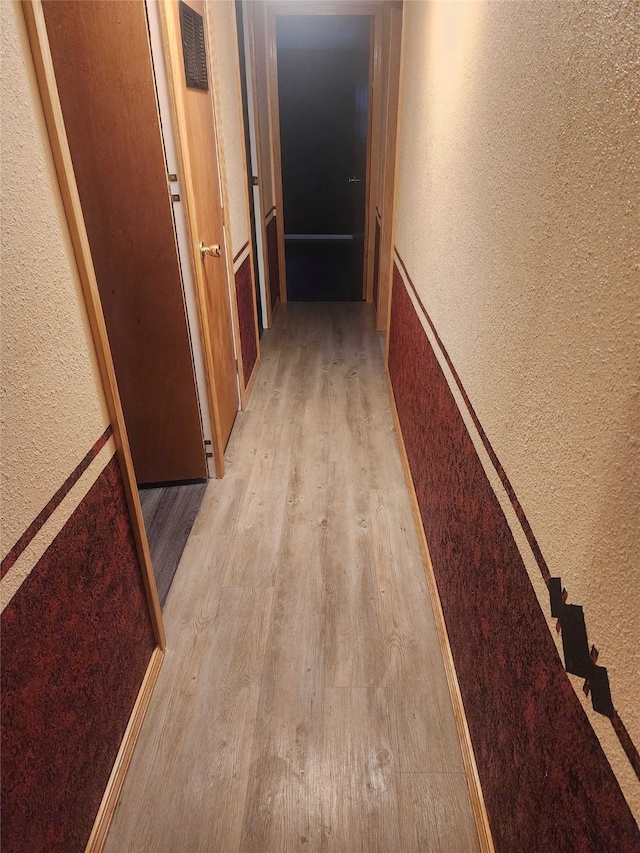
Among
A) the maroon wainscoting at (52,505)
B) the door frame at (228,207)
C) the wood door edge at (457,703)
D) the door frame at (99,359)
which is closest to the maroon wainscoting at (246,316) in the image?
the door frame at (228,207)

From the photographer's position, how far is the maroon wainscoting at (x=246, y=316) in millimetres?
3050

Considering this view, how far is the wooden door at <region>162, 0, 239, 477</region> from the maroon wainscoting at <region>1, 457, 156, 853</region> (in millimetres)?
1085

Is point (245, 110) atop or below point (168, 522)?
atop

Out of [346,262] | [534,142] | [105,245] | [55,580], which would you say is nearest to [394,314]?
[105,245]

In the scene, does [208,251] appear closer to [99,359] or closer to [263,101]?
[99,359]

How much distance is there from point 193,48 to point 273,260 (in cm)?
248

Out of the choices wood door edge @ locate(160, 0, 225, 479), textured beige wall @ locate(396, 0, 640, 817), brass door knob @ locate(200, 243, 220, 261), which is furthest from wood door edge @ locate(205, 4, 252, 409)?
textured beige wall @ locate(396, 0, 640, 817)

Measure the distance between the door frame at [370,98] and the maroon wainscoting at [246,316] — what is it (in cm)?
158

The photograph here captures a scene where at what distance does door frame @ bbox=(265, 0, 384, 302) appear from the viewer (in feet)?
12.2

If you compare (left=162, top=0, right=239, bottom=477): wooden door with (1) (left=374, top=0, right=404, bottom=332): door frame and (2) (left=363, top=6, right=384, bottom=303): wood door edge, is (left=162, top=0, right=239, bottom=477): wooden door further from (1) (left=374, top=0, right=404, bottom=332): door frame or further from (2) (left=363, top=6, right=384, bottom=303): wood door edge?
(2) (left=363, top=6, right=384, bottom=303): wood door edge

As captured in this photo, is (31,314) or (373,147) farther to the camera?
(373,147)

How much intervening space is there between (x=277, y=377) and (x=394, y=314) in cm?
93

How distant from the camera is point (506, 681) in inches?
41.4

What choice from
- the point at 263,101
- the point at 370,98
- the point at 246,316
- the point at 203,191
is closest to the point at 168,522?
the point at 203,191
